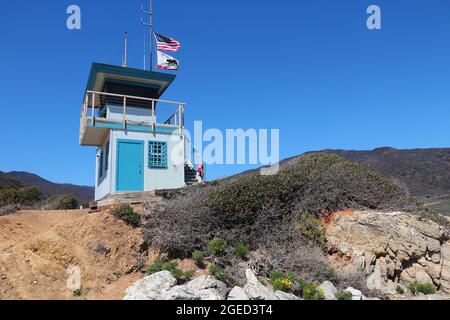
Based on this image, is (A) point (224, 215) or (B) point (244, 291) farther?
(A) point (224, 215)

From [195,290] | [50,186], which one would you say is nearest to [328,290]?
[195,290]

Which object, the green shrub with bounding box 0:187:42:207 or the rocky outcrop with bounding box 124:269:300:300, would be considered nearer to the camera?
the rocky outcrop with bounding box 124:269:300:300

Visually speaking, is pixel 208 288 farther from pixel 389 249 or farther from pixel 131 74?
pixel 131 74

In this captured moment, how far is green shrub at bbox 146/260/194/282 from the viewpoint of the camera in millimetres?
8180

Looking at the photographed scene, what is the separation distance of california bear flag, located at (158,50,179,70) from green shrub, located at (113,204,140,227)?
9581 mm

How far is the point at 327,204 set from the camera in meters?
11.7

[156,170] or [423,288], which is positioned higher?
[156,170]

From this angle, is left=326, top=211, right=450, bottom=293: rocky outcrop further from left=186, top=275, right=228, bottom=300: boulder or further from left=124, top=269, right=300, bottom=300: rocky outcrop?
left=186, top=275, right=228, bottom=300: boulder

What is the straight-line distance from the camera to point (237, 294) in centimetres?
749

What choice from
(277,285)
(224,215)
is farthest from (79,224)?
(277,285)

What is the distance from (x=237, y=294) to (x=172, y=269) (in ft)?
5.25

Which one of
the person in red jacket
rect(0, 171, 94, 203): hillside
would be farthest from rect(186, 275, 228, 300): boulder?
rect(0, 171, 94, 203): hillside
